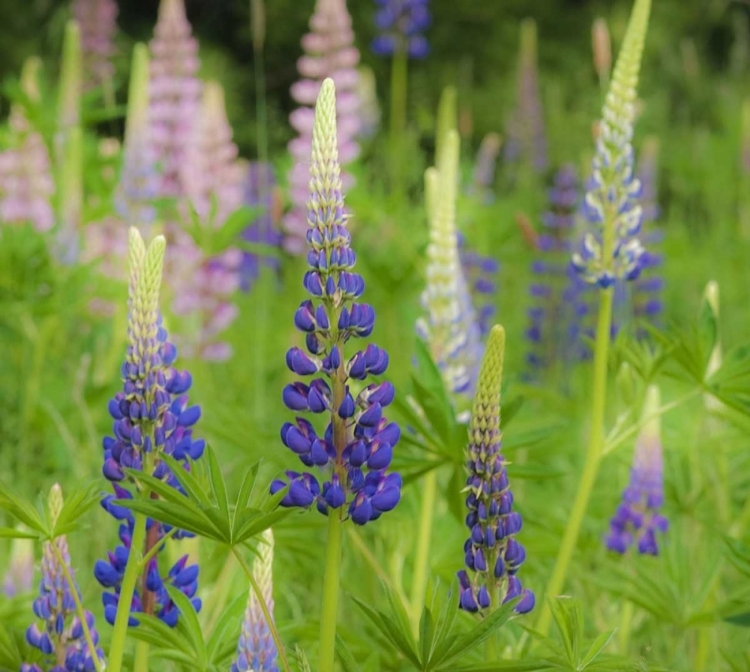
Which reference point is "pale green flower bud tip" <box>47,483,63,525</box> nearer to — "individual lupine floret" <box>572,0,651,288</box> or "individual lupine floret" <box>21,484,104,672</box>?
"individual lupine floret" <box>21,484,104,672</box>

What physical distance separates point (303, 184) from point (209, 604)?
2.39 meters

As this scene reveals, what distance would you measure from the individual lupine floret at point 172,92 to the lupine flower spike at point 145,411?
3009mm

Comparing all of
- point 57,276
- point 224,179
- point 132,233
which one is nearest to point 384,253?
point 224,179

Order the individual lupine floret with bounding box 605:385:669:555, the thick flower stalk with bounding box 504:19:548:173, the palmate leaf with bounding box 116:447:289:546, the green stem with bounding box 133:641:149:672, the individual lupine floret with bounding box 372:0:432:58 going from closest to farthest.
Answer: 1. the palmate leaf with bounding box 116:447:289:546
2. the green stem with bounding box 133:641:149:672
3. the individual lupine floret with bounding box 605:385:669:555
4. the individual lupine floret with bounding box 372:0:432:58
5. the thick flower stalk with bounding box 504:19:548:173

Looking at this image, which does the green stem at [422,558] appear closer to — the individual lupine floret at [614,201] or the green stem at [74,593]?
the individual lupine floret at [614,201]

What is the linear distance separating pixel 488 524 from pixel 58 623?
21.4 inches

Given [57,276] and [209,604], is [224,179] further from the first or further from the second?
[209,604]

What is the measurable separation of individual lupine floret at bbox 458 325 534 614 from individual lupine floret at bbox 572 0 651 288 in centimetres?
63

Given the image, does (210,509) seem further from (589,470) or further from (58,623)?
(589,470)

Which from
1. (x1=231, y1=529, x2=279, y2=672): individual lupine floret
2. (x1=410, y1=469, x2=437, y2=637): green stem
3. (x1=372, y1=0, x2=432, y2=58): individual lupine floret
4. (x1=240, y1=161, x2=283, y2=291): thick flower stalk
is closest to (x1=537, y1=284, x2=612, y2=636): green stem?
(x1=410, y1=469, x2=437, y2=637): green stem

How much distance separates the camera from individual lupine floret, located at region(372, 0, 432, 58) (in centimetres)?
440

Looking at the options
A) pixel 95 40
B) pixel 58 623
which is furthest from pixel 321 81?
pixel 58 623

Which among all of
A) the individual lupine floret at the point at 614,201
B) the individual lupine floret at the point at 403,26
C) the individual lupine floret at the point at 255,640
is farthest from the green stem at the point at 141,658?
the individual lupine floret at the point at 403,26

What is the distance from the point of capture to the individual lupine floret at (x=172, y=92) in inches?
174
